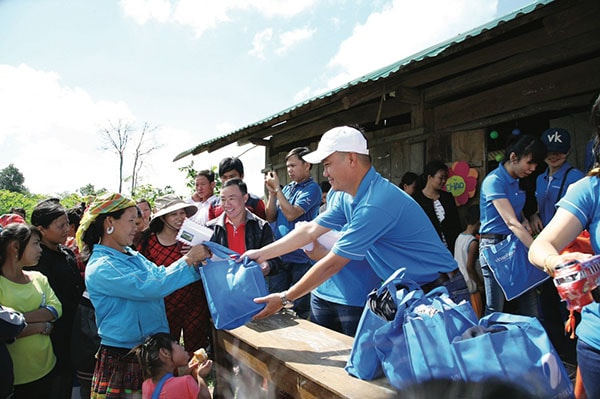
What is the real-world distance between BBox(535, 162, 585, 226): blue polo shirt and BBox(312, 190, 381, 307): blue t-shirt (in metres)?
1.82

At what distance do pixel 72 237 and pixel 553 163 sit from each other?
4.94 meters

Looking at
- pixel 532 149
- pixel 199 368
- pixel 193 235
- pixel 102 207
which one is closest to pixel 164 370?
pixel 199 368

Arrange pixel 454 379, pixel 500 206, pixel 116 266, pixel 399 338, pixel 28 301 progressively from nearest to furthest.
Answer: pixel 454 379 < pixel 399 338 < pixel 116 266 < pixel 28 301 < pixel 500 206

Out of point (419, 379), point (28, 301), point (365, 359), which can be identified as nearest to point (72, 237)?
point (28, 301)

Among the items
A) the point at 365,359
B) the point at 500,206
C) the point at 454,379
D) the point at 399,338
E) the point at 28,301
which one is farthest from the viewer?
the point at 500,206

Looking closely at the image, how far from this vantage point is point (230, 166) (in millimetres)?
Result: 4199

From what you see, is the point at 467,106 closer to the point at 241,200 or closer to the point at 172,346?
the point at 241,200

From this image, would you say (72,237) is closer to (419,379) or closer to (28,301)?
(28,301)

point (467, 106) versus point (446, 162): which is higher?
point (467, 106)

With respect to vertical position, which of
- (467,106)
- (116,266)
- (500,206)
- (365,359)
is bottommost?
(365,359)

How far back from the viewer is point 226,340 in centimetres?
284

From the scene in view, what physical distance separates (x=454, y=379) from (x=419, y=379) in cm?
12

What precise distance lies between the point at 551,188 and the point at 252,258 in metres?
2.57

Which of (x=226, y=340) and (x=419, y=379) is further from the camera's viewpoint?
(x=226, y=340)
